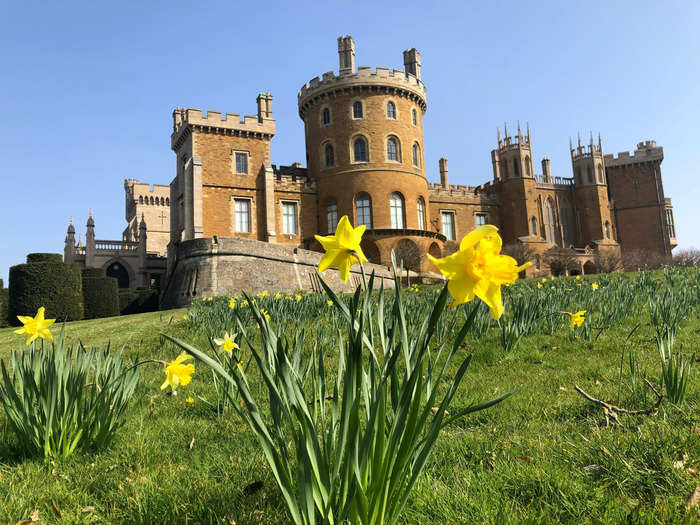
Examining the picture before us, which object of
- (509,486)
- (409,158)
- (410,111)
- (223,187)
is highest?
(410,111)

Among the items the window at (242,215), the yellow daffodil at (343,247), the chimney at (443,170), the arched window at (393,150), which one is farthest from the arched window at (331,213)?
the yellow daffodil at (343,247)

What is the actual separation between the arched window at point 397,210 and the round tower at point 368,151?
0.20ft

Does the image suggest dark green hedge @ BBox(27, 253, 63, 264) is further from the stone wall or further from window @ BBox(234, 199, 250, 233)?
window @ BBox(234, 199, 250, 233)

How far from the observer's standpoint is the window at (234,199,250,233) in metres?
27.0

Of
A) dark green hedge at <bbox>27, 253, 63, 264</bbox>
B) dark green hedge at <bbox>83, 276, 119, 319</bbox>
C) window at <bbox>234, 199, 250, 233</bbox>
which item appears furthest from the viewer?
window at <bbox>234, 199, 250, 233</bbox>

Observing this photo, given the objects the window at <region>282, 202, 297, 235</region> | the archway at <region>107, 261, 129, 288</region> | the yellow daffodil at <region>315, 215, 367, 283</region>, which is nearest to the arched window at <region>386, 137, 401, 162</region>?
the window at <region>282, 202, 297, 235</region>

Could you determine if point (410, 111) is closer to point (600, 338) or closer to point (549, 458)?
point (600, 338)

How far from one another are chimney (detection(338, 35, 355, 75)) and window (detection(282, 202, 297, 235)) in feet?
29.1

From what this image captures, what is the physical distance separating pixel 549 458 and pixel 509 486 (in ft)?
1.16

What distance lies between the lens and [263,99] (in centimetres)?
2852

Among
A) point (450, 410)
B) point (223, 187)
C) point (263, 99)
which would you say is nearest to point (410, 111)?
point (263, 99)

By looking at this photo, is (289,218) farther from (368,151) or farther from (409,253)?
(409,253)

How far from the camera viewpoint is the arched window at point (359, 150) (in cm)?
2855

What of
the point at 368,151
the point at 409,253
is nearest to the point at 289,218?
the point at 368,151
